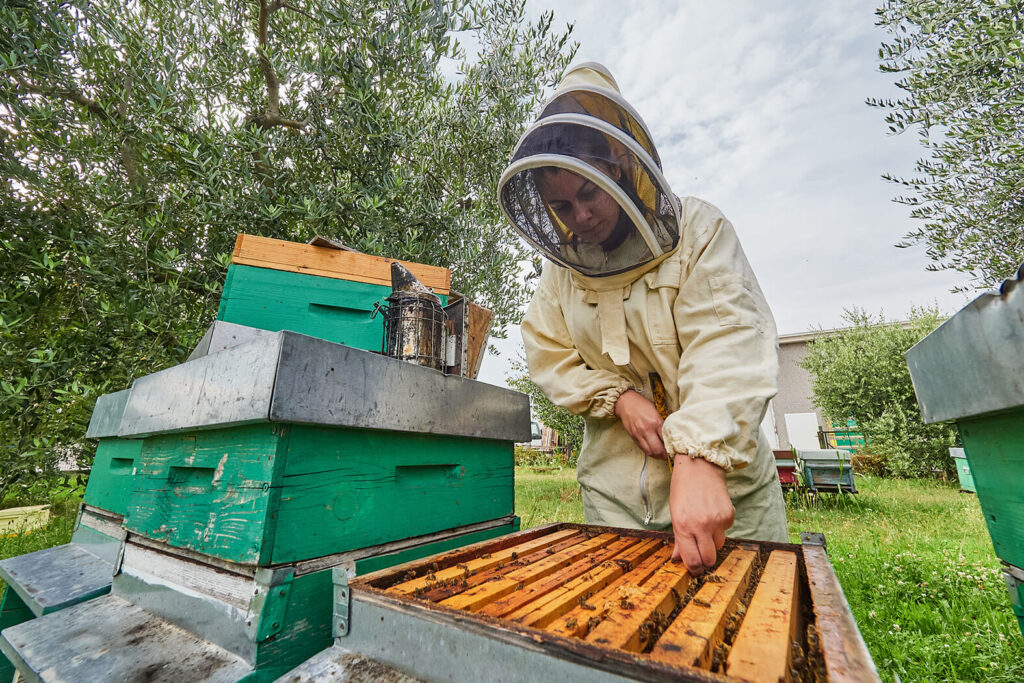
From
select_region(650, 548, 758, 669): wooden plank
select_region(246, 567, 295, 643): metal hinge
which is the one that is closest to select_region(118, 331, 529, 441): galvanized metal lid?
select_region(246, 567, 295, 643): metal hinge

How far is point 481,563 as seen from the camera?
1083 millimetres

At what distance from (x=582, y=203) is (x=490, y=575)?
48.9 inches

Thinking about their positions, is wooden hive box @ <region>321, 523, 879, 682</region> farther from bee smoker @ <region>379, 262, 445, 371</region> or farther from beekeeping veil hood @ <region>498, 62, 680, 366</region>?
beekeeping veil hood @ <region>498, 62, 680, 366</region>

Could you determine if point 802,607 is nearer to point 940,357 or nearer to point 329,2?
point 940,357

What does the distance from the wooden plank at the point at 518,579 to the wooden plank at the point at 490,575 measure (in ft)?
0.06

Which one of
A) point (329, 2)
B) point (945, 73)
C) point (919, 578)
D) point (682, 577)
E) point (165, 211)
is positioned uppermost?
point (329, 2)

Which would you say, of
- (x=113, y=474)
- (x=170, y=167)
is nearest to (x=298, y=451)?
(x=113, y=474)

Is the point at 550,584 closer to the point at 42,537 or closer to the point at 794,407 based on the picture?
the point at 42,537

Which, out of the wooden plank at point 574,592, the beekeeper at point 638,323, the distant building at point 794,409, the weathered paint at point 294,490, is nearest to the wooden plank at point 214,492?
the weathered paint at point 294,490

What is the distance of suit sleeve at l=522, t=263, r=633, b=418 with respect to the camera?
66.5 inches

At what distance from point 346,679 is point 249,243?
1875mm

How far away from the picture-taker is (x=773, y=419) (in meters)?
16.8

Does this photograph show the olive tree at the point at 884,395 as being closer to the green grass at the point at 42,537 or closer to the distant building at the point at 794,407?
the distant building at the point at 794,407

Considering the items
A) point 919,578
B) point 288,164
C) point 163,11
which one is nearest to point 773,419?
point 919,578
